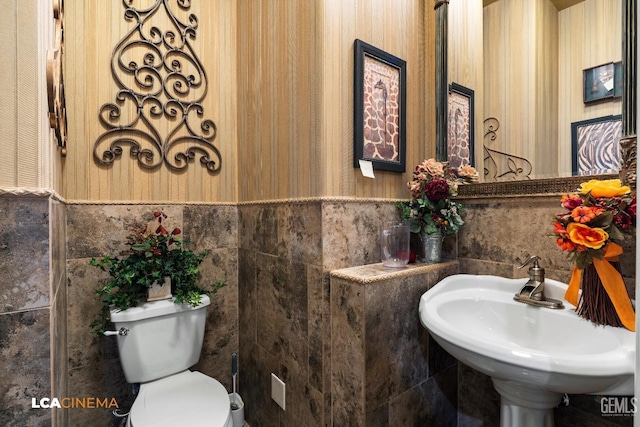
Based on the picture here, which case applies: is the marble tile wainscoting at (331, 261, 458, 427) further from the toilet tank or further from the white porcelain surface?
the toilet tank

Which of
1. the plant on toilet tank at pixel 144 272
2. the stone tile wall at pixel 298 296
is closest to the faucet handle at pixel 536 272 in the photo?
the stone tile wall at pixel 298 296

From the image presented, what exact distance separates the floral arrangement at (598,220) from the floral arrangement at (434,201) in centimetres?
46

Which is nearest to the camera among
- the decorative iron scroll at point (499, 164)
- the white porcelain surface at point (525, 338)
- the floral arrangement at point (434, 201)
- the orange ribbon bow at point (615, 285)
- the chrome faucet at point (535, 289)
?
the white porcelain surface at point (525, 338)

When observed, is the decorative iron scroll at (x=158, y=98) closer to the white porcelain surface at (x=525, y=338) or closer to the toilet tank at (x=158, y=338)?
the toilet tank at (x=158, y=338)

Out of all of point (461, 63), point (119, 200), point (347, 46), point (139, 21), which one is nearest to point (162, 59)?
point (139, 21)

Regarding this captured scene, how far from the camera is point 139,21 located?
154cm

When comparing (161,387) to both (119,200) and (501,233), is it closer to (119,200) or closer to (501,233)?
(119,200)

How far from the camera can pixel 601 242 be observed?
0.85m

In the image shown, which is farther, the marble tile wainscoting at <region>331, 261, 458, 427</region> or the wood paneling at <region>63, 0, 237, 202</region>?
the wood paneling at <region>63, 0, 237, 202</region>

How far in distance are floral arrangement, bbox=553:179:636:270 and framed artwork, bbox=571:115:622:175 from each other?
14 cm

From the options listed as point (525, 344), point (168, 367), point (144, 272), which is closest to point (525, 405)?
point (525, 344)

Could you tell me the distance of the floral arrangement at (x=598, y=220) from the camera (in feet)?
2.85

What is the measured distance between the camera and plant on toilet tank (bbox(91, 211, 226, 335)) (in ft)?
4.42

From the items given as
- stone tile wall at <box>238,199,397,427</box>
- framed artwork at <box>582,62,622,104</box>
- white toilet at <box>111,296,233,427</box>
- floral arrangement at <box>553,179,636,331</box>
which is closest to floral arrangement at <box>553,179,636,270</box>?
floral arrangement at <box>553,179,636,331</box>
